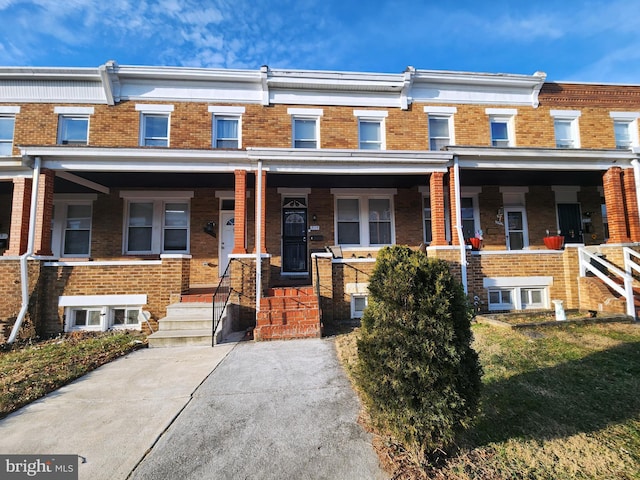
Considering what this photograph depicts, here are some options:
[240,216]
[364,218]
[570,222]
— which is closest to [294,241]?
[364,218]

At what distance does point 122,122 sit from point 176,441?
993 cm

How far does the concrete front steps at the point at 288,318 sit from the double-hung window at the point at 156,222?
14.3ft

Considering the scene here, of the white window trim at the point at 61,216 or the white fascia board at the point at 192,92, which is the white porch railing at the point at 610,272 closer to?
the white fascia board at the point at 192,92

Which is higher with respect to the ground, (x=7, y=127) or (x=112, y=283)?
(x=7, y=127)

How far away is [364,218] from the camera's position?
10.2 metres

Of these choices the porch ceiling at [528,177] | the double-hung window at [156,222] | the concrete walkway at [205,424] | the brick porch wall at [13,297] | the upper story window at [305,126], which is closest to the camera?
the concrete walkway at [205,424]

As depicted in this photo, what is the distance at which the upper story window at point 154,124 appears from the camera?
9711mm

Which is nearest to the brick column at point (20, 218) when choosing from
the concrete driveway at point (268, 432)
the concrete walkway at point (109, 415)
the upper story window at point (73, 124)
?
the upper story window at point (73, 124)

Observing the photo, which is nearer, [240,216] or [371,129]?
[240,216]

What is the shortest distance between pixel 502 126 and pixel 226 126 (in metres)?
9.38

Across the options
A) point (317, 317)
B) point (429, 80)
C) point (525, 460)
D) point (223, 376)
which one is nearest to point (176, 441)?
point (223, 376)

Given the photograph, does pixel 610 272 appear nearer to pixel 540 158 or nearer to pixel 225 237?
pixel 540 158

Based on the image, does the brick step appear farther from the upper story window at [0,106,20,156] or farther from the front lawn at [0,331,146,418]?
the upper story window at [0,106,20,156]

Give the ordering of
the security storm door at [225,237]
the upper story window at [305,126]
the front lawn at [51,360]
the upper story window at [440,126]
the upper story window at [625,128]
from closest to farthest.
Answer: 1. the front lawn at [51,360]
2. the security storm door at [225,237]
3. the upper story window at [305,126]
4. the upper story window at [440,126]
5. the upper story window at [625,128]
